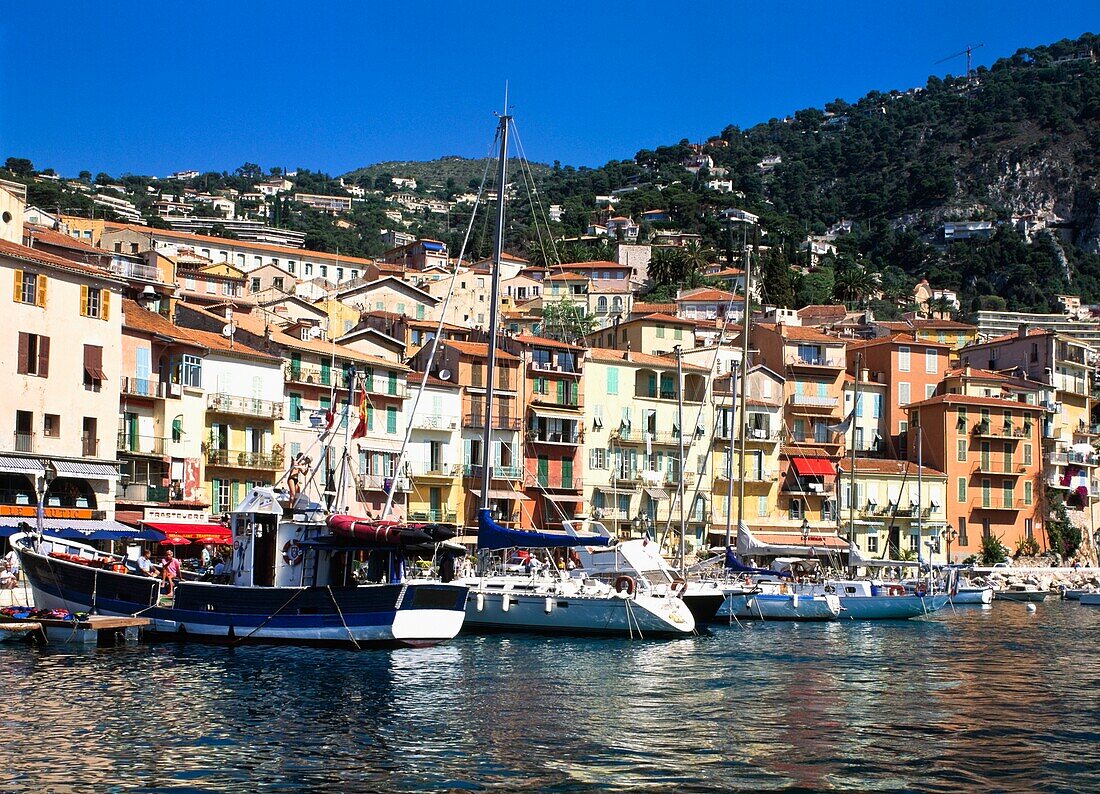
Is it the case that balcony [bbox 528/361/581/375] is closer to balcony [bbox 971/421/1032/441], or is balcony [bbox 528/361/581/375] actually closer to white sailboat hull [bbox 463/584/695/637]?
balcony [bbox 971/421/1032/441]

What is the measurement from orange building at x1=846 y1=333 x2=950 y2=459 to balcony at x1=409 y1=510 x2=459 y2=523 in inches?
1422

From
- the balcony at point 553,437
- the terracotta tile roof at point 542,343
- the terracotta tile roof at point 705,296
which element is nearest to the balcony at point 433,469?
the balcony at point 553,437

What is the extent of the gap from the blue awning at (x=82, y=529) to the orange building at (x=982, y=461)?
180 ft

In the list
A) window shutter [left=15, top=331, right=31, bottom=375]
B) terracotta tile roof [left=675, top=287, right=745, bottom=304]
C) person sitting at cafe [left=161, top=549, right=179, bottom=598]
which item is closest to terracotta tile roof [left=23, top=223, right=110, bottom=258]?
window shutter [left=15, top=331, right=31, bottom=375]

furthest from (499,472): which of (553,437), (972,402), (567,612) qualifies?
(972,402)

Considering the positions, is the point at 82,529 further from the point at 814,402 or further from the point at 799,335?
the point at 799,335

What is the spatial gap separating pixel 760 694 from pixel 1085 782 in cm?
1075

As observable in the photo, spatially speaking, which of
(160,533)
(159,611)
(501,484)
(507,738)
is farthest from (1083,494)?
(507,738)

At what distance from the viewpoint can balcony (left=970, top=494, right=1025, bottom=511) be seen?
3602 inches

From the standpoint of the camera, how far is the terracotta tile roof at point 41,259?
51594 mm

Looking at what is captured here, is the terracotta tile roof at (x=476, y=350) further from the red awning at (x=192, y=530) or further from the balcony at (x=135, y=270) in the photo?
the red awning at (x=192, y=530)

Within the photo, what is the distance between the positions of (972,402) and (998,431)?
297 cm

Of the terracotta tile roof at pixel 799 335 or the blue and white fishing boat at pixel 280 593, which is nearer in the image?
the blue and white fishing boat at pixel 280 593

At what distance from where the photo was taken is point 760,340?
93.0 m
